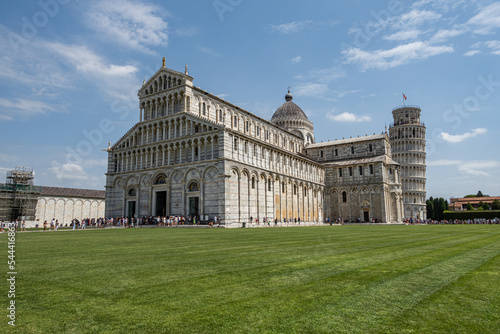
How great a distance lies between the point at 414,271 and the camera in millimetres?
7234

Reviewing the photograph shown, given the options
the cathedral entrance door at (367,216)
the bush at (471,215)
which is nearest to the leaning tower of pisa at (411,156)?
the bush at (471,215)

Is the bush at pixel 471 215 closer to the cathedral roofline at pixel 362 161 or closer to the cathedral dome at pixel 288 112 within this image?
the cathedral roofline at pixel 362 161

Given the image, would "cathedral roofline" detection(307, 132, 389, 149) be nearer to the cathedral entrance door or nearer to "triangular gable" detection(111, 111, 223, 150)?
the cathedral entrance door

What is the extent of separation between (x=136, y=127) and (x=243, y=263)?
4284 centimetres

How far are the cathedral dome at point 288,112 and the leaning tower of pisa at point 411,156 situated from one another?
3041cm

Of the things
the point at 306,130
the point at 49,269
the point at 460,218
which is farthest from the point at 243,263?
the point at 460,218

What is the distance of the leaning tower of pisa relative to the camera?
86.9 metres

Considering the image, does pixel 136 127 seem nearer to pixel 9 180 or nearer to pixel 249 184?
pixel 249 184

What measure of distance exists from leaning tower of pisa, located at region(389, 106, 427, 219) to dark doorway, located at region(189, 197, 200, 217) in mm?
65726

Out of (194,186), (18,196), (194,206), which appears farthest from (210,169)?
(18,196)

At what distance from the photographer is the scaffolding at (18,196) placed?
169 ft

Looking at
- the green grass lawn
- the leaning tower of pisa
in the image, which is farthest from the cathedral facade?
the green grass lawn

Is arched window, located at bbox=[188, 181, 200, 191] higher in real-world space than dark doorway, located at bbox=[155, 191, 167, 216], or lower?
higher

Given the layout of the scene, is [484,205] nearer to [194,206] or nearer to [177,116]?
[194,206]
